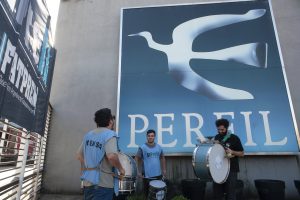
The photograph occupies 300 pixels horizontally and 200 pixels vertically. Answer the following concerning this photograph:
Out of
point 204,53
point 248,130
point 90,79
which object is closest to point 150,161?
point 248,130

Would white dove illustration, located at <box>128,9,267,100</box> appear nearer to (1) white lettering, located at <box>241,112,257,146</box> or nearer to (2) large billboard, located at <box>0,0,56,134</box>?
(1) white lettering, located at <box>241,112,257,146</box>

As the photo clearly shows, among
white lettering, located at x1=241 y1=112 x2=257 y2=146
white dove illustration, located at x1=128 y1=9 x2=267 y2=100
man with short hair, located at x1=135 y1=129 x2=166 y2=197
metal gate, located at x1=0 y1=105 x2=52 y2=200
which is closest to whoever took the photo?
metal gate, located at x1=0 y1=105 x2=52 y2=200

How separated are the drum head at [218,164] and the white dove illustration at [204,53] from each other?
2.66m

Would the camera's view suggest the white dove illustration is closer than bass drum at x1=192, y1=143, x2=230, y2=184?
No

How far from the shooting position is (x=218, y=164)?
4184 mm

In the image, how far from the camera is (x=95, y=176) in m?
2.62

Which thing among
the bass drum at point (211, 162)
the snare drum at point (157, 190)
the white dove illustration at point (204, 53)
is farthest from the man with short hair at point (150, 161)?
the white dove illustration at point (204, 53)

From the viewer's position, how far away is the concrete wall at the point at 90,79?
6254 millimetres

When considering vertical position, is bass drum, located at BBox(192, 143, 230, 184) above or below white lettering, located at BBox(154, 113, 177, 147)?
below

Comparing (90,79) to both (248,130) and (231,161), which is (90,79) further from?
(231,161)

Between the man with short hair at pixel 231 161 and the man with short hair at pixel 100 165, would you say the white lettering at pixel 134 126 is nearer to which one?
the man with short hair at pixel 231 161

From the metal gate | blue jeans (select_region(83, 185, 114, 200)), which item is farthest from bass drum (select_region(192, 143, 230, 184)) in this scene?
the metal gate

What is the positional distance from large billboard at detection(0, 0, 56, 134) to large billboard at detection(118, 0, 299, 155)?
2.56 m

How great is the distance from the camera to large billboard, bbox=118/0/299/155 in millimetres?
6352
